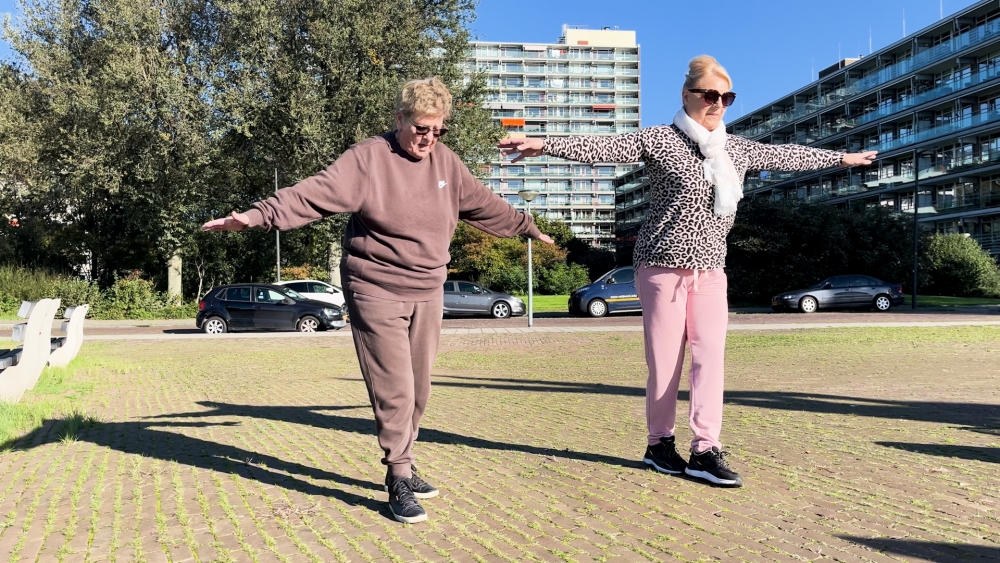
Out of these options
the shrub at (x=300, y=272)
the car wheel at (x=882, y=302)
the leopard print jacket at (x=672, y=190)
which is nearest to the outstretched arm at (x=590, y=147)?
the leopard print jacket at (x=672, y=190)

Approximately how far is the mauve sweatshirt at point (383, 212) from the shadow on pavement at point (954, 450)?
311 centimetres

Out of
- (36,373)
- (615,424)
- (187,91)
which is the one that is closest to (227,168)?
(187,91)

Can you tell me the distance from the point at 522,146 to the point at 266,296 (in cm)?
1741

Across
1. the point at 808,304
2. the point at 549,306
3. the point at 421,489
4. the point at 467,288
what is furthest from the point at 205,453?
the point at 549,306

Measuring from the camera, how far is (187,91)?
26.3m

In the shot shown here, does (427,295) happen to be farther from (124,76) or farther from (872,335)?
(124,76)

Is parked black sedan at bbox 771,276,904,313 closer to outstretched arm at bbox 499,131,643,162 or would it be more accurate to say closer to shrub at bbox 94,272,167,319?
shrub at bbox 94,272,167,319

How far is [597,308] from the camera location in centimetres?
2395

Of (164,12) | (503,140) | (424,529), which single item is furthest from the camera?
(164,12)

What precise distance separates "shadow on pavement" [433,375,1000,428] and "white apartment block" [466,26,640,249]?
364ft

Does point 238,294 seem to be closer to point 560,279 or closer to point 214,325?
point 214,325

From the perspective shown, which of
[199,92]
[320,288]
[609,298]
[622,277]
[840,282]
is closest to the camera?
[609,298]

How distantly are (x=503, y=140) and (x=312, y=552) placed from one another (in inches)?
87.0

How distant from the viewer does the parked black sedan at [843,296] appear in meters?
25.9
